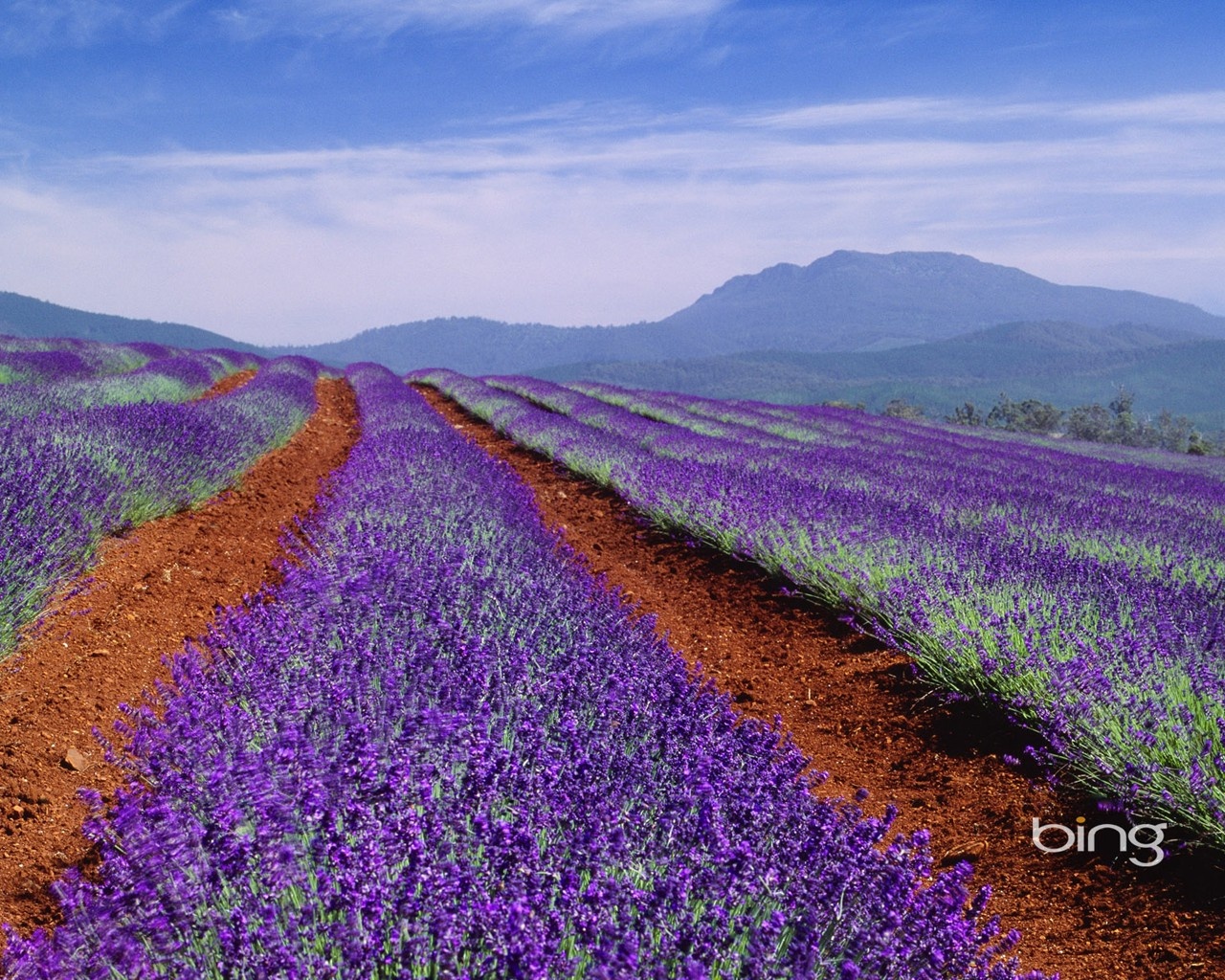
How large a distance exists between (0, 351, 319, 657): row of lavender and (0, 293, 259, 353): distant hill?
137939 millimetres

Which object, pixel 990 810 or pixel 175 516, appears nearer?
pixel 990 810

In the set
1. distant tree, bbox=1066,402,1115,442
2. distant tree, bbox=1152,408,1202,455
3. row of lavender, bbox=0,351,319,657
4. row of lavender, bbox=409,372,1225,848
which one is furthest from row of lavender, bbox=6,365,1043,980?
distant tree, bbox=1152,408,1202,455

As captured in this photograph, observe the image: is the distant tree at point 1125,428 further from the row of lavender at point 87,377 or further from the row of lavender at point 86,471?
the row of lavender at point 86,471

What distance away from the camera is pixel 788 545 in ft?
17.2

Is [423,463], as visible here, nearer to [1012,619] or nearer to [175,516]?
[175,516]

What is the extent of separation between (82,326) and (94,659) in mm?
159466

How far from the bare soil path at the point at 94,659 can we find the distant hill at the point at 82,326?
140546 millimetres

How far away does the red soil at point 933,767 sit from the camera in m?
2.18

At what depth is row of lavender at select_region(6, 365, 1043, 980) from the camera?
1393 mm

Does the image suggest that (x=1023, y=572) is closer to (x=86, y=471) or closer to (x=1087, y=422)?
(x=86, y=471)

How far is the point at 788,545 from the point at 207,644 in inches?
133

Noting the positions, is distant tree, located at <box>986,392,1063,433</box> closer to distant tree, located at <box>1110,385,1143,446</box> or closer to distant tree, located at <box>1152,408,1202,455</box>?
distant tree, located at <box>1110,385,1143,446</box>

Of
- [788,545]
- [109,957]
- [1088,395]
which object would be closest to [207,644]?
[109,957]

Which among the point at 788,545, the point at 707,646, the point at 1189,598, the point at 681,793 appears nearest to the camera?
the point at 681,793
